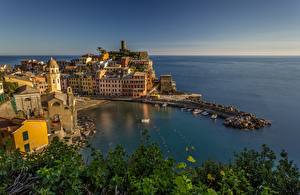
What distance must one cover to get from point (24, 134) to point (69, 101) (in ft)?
31.6

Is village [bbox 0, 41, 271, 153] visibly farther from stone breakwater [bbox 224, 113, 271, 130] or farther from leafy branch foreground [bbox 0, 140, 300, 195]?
leafy branch foreground [bbox 0, 140, 300, 195]

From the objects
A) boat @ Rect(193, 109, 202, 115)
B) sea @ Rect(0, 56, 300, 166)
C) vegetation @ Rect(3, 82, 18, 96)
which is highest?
vegetation @ Rect(3, 82, 18, 96)

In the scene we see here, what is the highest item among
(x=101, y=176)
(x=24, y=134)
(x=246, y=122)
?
(x=101, y=176)

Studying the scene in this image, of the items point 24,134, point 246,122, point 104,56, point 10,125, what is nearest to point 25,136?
point 24,134

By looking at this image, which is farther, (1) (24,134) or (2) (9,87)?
(2) (9,87)

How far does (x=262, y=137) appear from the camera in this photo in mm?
23672

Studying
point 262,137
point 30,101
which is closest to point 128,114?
point 30,101

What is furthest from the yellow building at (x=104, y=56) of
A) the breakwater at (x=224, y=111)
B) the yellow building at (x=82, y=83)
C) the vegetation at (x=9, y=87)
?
the vegetation at (x=9, y=87)

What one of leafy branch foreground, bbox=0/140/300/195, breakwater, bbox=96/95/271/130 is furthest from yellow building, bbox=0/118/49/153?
breakwater, bbox=96/95/271/130

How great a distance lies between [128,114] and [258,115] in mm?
19037

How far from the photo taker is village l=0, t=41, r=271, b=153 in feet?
39.9

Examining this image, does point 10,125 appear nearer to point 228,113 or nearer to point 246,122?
point 246,122

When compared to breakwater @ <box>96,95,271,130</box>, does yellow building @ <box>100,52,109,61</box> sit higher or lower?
higher

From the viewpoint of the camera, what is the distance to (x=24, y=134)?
37.9 feet
